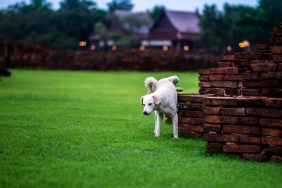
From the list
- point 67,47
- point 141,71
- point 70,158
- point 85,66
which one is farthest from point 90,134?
point 67,47

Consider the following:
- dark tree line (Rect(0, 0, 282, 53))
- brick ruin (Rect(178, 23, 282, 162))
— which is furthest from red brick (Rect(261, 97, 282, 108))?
dark tree line (Rect(0, 0, 282, 53))

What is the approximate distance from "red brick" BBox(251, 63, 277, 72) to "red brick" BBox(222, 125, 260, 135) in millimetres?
980

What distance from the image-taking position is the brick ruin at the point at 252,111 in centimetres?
723

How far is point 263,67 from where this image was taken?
7871mm

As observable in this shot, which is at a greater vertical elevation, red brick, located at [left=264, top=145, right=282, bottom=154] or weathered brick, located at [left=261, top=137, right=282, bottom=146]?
weathered brick, located at [left=261, top=137, right=282, bottom=146]

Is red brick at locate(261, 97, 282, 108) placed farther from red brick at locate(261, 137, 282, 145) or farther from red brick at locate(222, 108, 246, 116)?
red brick at locate(261, 137, 282, 145)

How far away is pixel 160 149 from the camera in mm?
8156

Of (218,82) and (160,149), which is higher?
(218,82)

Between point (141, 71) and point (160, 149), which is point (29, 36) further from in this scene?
point (160, 149)

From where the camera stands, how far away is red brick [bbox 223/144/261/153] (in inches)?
288

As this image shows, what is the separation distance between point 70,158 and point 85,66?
36.3 metres

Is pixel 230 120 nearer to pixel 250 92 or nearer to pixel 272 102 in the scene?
pixel 272 102

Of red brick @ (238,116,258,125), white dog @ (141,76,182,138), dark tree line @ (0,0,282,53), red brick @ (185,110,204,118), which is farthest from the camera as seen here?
dark tree line @ (0,0,282,53)

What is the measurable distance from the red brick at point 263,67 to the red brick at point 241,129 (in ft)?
3.22
